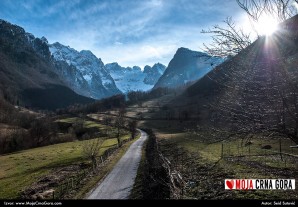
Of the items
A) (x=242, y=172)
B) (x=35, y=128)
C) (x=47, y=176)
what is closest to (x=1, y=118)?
(x=35, y=128)

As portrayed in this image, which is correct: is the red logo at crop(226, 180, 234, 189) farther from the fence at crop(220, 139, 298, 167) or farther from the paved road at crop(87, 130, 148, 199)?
the paved road at crop(87, 130, 148, 199)

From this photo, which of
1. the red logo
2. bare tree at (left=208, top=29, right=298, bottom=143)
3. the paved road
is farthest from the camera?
the paved road

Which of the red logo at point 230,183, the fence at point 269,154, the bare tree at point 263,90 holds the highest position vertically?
the bare tree at point 263,90

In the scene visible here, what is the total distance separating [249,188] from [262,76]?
13.9 m

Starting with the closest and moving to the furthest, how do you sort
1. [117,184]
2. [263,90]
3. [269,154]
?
[263,90], [117,184], [269,154]

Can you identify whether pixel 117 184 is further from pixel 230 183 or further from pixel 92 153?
pixel 92 153

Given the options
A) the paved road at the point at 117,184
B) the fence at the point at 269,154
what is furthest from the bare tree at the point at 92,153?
the fence at the point at 269,154

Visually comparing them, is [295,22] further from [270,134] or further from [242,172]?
[242,172]

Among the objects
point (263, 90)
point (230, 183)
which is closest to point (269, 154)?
point (230, 183)

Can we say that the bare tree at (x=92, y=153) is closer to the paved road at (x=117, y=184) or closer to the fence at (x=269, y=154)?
the paved road at (x=117, y=184)

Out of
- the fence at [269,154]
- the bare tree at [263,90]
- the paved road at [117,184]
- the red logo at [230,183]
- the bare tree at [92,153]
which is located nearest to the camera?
the bare tree at [263,90]

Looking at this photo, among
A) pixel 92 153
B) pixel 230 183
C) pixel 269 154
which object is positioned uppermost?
pixel 230 183

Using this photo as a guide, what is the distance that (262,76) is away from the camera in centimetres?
1173

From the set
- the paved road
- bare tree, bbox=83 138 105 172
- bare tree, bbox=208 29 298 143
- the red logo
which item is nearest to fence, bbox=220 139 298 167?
the red logo
